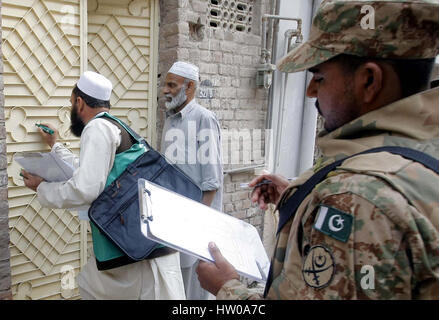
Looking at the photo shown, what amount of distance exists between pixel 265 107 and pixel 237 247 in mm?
3113

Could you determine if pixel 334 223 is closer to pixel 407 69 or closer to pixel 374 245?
pixel 374 245

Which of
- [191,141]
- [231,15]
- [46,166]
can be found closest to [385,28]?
[46,166]

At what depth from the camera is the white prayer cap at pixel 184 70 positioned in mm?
3031

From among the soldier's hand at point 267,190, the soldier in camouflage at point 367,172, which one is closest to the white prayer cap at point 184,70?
the soldier's hand at point 267,190

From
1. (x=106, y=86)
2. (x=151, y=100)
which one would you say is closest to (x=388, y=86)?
(x=106, y=86)

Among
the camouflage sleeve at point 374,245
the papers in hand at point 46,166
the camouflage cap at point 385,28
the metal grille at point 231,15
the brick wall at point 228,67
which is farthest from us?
the metal grille at point 231,15

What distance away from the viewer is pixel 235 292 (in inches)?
42.1

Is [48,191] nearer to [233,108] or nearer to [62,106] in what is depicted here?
[62,106]

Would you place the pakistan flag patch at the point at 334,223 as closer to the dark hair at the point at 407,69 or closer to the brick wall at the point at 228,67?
the dark hair at the point at 407,69

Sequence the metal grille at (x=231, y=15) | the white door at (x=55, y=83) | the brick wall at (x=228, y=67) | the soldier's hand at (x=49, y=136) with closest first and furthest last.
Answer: the white door at (x=55, y=83) → the soldier's hand at (x=49, y=136) → the brick wall at (x=228, y=67) → the metal grille at (x=231, y=15)

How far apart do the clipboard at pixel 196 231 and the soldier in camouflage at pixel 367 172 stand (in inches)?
4.1

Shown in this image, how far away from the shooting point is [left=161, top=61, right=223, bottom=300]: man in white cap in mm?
2859

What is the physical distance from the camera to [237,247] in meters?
1.31

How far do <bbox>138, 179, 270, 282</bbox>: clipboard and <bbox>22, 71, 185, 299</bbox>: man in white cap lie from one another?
464mm
